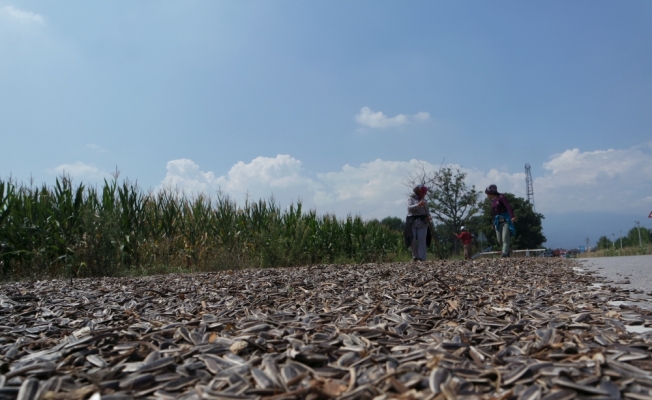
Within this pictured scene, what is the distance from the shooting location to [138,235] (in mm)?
8203

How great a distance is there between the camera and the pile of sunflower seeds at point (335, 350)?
4.16ft

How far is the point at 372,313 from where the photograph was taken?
7.50 feet

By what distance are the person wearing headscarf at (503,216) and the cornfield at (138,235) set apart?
3535 mm

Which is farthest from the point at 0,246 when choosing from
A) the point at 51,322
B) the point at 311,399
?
the point at 311,399

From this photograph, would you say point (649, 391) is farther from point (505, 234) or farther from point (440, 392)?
point (505, 234)

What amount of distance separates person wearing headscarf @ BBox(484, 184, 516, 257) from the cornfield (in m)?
3.54

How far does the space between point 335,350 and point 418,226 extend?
680 centimetres

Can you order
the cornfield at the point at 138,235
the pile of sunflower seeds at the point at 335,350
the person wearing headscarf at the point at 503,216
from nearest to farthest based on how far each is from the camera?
the pile of sunflower seeds at the point at 335,350
the cornfield at the point at 138,235
the person wearing headscarf at the point at 503,216

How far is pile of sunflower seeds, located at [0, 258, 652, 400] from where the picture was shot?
1.27 m

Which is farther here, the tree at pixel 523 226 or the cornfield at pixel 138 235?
the tree at pixel 523 226

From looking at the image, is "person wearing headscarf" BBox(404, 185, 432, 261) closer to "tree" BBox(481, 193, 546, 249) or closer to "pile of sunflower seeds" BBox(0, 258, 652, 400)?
"pile of sunflower seeds" BBox(0, 258, 652, 400)

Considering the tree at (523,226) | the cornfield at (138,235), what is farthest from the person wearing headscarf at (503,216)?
the tree at (523,226)

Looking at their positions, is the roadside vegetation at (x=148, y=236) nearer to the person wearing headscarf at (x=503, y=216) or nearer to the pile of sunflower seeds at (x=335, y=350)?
the person wearing headscarf at (x=503, y=216)

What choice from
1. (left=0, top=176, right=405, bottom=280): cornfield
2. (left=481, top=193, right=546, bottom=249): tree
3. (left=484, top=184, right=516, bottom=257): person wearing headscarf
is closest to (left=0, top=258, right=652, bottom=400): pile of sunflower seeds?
(left=0, top=176, right=405, bottom=280): cornfield
